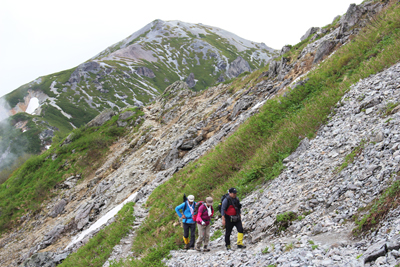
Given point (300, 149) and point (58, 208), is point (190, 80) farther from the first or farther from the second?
point (300, 149)

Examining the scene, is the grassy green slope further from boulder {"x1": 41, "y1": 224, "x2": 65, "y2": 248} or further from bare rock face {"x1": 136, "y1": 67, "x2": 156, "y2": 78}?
bare rock face {"x1": 136, "y1": 67, "x2": 156, "y2": 78}

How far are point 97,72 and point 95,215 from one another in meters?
172

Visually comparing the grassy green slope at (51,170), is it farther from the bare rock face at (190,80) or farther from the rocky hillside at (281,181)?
the bare rock face at (190,80)

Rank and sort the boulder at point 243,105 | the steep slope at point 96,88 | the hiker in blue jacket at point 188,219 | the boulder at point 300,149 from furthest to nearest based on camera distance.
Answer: the steep slope at point 96,88
the boulder at point 243,105
the boulder at point 300,149
the hiker in blue jacket at point 188,219

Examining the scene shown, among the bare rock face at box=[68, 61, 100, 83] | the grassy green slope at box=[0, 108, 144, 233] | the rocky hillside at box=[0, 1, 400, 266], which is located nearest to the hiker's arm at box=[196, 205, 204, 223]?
the rocky hillside at box=[0, 1, 400, 266]

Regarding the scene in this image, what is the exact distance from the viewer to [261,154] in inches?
488

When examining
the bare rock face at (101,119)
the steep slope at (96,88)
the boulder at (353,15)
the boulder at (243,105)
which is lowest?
the boulder at (243,105)

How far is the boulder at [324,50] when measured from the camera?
71.3ft

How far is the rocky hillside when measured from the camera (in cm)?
604

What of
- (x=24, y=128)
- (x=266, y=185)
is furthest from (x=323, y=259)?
(x=24, y=128)

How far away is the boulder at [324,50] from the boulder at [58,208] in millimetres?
36260

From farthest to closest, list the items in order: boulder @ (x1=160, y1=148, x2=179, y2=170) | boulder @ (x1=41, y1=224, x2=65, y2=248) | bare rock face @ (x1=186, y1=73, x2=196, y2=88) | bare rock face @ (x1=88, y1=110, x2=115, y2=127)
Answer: bare rock face @ (x1=186, y1=73, x2=196, y2=88) < bare rock face @ (x1=88, y1=110, x2=115, y2=127) < boulder @ (x1=160, y1=148, x2=179, y2=170) < boulder @ (x1=41, y1=224, x2=65, y2=248)

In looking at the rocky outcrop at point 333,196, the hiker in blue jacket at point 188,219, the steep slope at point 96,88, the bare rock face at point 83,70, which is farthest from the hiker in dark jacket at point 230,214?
the bare rock face at point 83,70

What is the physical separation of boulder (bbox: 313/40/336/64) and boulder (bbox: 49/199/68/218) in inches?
1428
